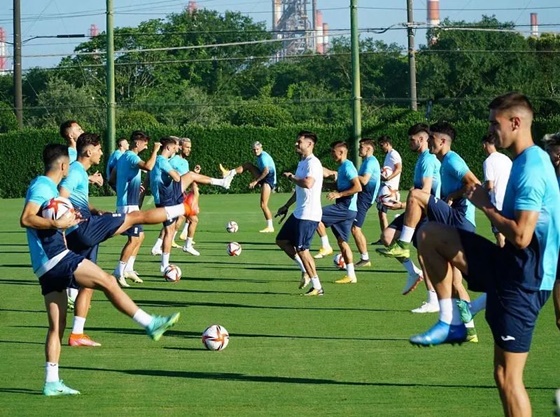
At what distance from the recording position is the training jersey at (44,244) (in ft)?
32.6

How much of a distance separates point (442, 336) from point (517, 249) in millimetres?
956

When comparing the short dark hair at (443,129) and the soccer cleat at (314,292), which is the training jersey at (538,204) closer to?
the short dark hair at (443,129)

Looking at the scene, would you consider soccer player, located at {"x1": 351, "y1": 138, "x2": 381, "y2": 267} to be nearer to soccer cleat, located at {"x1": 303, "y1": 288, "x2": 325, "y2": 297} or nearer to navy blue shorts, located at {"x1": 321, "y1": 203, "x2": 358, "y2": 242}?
navy blue shorts, located at {"x1": 321, "y1": 203, "x2": 358, "y2": 242}

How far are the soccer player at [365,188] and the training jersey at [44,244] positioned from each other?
10.6m

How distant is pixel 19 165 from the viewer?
51188 millimetres

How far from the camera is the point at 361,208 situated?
829 inches

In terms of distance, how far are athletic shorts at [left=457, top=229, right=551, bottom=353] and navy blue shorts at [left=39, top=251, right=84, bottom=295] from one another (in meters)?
3.79

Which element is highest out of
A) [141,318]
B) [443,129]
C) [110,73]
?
[110,73]

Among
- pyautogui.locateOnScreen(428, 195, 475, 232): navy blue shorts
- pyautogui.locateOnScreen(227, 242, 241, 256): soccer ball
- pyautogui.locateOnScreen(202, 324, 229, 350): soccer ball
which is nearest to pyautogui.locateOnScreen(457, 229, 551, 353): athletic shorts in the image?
pyautogui.locateOnScreen(202, 324, 229, 350): soccer ball

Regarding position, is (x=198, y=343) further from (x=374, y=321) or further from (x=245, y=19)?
(x=245, y=19)

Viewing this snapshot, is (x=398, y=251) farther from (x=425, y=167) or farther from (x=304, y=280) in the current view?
(x=304, y=280)

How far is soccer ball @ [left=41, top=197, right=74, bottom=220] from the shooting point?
979cm

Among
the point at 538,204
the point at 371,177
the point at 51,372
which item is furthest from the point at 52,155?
the point at 371,177

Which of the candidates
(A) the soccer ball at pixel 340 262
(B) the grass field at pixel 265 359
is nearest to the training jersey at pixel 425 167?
(B) the grass field at pixel 265 359
